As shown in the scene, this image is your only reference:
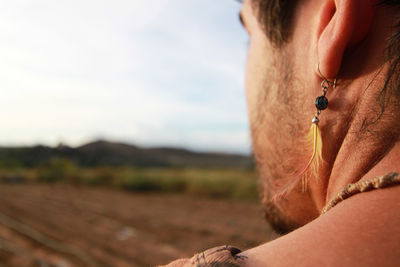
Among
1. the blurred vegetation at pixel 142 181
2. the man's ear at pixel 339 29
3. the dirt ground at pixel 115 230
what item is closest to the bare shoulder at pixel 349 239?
the man's ear at pixel 339 29

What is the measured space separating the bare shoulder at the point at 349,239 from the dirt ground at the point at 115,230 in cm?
322

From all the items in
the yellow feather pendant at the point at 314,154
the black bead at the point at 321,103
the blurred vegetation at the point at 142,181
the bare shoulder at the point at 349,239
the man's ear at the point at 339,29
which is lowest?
the bare shoulder at the point at 349,239

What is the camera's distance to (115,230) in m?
7.36

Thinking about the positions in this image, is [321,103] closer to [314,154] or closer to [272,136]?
[314,154]

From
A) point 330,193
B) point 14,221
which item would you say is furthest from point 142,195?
point 330,193

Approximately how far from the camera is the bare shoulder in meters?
→ 0.59

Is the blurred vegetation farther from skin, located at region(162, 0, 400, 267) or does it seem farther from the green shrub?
skin, located at region(162, 0, 400, 267)

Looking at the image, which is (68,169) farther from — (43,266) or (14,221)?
(43,266)

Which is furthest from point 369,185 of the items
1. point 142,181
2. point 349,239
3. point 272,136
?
point 142,181

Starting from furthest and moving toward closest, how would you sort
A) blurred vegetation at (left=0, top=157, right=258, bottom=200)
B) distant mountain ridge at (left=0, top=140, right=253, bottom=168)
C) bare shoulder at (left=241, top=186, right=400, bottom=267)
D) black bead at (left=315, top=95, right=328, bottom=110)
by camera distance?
blurred vegetation at (left=0, top=157, right=258, bottom=200) < distant mountain ridge at (left=0, top=140, right=253, bottom=168) < black bead at (left=315, top=95, right=328, bottom=110) < bare shoulder at (left=241, top=186, right=400, bottom=267)

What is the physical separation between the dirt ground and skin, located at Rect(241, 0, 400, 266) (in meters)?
2.80

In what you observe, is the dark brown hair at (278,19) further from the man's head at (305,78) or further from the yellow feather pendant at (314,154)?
the yellow feather pendant at (314,154)

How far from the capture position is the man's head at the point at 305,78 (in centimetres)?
82

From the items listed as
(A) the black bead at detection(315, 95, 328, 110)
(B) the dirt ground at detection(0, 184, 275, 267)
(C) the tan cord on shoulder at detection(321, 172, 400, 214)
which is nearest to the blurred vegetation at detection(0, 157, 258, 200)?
(B) the dirt ground at detection(0, 184, 275, 267)
